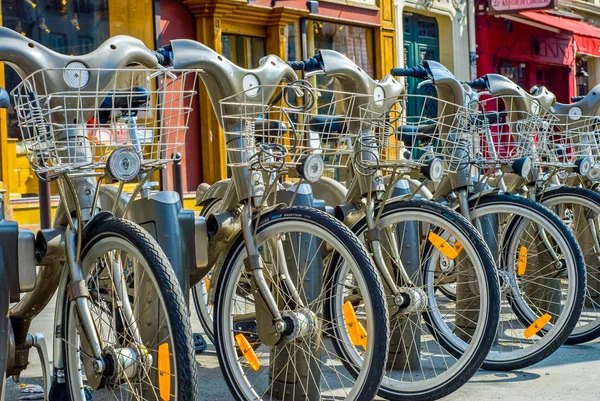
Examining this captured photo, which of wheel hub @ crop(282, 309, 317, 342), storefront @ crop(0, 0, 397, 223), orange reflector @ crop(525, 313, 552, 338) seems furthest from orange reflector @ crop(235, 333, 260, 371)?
storefront @ crop(0, 0, 397, 223)

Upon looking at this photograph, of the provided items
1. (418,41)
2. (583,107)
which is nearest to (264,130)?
(583,107)

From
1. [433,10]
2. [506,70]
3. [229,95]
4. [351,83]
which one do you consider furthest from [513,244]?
[506,70]

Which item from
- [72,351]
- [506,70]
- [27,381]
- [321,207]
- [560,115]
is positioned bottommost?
[27,381]

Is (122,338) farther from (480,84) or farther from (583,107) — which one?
(583,107)

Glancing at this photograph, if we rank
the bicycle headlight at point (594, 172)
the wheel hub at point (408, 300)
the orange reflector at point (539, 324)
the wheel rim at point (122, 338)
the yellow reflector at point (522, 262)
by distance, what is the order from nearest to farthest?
the wheel rim at point (122, 338), the wheel hub at point (408, 300), the orange reflector at point (539, 324), the yellow reflector at point (522, 262), the bicycle headlight at point (594, 172)

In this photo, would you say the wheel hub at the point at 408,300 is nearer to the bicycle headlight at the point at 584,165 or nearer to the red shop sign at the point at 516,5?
the bicycle headlight at the point at 584,165

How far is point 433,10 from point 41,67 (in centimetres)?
1393

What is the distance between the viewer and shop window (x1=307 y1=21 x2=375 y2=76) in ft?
47.3

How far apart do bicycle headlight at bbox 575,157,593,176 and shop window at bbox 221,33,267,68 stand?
24.3 feet

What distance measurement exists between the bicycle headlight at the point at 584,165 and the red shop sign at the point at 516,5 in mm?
11584

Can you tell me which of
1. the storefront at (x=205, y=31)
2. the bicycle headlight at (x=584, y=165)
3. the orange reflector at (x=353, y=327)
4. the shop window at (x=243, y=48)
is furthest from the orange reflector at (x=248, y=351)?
the shop window at (x=243, y=48)

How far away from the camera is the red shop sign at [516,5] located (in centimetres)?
1706

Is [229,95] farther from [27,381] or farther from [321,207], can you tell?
[27,381]

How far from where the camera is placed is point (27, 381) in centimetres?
472
